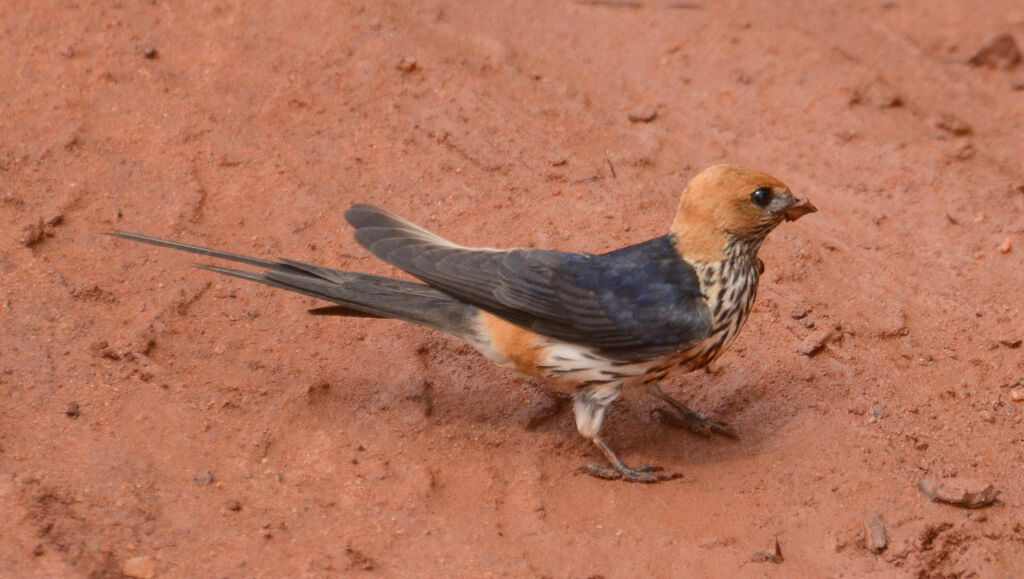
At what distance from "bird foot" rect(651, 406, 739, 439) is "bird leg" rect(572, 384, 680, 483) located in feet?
1.13

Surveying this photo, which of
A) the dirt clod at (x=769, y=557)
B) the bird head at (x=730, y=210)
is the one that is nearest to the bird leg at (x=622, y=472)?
the dirt clod at (x=769, y=557)

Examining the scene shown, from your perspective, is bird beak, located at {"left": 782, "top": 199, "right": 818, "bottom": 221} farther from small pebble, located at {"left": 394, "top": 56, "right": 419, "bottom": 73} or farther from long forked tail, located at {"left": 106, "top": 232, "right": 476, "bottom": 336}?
small pebble, located at {"left": 394, "top": 56, "right": 419, "bottom": 73}

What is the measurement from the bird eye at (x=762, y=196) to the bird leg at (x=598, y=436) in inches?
41.6

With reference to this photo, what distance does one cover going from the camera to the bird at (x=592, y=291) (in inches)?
197

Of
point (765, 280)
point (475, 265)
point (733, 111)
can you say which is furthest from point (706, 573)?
point (733, 111)

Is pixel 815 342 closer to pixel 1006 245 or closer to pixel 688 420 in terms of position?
pixel 688 420

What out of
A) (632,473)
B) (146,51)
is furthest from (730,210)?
(146,51)

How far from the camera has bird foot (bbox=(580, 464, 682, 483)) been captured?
520 centimetres

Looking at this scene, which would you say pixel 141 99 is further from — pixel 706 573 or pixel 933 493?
pixel 933 493

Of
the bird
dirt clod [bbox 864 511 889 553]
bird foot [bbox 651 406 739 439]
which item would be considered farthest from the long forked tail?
dirt clod [bbox 864 511 889 553]

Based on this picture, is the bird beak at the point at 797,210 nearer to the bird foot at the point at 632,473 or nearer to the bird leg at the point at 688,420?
the bird leg at the point at 688,420

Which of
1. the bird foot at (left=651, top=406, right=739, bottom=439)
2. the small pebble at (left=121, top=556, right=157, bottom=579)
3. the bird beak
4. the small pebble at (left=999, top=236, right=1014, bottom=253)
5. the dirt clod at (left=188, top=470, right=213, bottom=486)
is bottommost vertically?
the bird foot at (left=651, top=406, right=739, bottom=439)

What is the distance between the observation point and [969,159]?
7348 millimetres

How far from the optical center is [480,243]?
6293 millimetres
